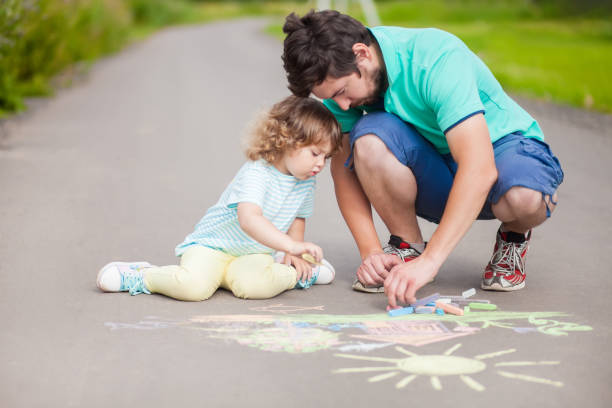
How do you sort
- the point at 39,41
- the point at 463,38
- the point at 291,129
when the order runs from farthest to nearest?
the point at 463,38, the point at 39,41, the point at 291,129

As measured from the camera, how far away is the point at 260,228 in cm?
313

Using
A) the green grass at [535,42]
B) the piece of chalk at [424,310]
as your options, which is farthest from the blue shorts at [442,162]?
the green grass at [535,42]

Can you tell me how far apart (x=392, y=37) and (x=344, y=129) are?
0.51 meters

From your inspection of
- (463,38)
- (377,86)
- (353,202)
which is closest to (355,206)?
(353,202)

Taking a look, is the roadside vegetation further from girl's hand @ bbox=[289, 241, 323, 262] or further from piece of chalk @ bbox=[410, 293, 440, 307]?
piece of chalk @ bbox=[410, 293, 440, 307]

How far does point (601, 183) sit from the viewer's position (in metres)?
5.54

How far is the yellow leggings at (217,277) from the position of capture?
3193 mm

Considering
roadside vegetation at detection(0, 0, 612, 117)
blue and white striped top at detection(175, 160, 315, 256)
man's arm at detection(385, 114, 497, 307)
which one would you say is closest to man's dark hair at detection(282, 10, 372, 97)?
blue and white striped top at detection(175, 160, 315, 256)

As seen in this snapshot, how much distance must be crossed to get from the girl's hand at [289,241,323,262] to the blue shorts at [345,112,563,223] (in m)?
0.60

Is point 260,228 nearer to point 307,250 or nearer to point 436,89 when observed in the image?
point 307,250

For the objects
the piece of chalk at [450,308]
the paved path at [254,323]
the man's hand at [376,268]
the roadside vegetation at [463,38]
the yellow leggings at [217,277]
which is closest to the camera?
the paved path at [254,323]

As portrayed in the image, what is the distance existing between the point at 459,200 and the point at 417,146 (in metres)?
0.47

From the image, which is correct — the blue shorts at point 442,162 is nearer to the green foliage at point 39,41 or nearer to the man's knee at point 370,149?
the man's knee at point 370,149

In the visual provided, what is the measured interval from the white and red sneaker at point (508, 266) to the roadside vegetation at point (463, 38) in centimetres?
508
